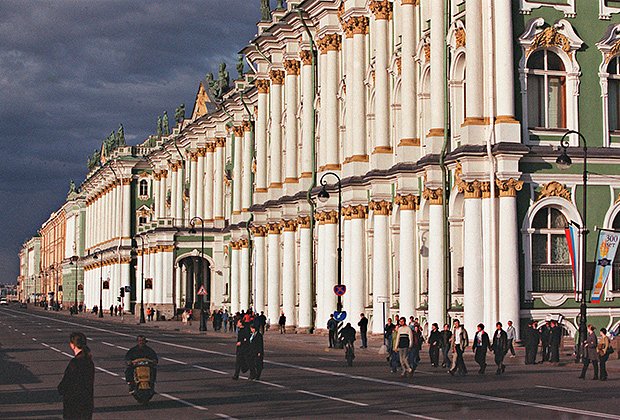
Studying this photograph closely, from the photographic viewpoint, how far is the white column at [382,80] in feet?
188

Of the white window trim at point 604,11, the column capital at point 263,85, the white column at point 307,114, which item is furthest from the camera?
the column capital at point 263,85

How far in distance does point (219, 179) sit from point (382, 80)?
155ft

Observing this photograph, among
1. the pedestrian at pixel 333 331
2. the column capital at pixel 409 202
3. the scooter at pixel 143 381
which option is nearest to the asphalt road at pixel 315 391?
the scooter at pixel 143 381

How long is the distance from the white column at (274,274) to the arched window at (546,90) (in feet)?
103

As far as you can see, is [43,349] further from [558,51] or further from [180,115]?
[180,115]

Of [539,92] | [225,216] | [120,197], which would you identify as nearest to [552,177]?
[539,92]

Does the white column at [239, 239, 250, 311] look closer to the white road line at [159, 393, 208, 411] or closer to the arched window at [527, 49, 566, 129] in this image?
the arched window at [527, 49, 566, 129]

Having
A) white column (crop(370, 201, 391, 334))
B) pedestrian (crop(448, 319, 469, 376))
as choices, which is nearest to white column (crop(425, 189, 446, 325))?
white column (crop(370, 201, 391, 334))

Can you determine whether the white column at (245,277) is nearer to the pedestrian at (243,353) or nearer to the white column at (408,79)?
the white column at (408,79)

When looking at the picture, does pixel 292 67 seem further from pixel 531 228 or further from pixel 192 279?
pixel 192 279

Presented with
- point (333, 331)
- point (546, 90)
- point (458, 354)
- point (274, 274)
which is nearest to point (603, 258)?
point (546, 90)

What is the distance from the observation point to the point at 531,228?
153 ft

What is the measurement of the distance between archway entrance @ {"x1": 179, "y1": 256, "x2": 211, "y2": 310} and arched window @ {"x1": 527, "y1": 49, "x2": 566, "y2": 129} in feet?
226

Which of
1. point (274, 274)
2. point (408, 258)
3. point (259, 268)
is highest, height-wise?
point (259, 268)
